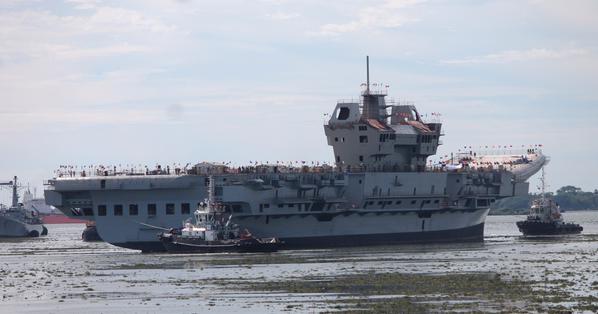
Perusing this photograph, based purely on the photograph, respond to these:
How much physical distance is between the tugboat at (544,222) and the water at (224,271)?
17888 millimetres

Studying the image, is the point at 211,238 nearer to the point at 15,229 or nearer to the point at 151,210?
the point at 151,210

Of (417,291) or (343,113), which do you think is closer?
(417,291)

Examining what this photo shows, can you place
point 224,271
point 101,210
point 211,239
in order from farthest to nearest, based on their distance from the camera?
1. point 101,210
2. point 211,239
3. point 224,271

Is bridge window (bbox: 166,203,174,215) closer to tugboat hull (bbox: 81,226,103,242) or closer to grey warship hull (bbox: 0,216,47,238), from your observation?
tugboat hull (bbox: 81,226,103,242)

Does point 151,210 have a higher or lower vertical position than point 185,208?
lower

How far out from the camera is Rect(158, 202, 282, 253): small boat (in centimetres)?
8431

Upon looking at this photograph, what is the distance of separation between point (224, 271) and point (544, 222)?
5656cm

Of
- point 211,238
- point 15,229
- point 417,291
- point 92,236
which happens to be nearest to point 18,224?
point 15,229

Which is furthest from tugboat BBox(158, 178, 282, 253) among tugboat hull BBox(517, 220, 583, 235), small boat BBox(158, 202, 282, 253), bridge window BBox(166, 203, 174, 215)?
tugboat hull BBox(517, 220, 583, 235)

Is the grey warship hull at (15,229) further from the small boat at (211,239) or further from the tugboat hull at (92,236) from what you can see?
the small boat at (211,239)

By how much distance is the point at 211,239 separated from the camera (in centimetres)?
8488

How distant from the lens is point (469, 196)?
4124 inches

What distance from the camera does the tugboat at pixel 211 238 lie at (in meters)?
84.3

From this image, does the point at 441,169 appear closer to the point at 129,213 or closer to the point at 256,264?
the point at 129,213
